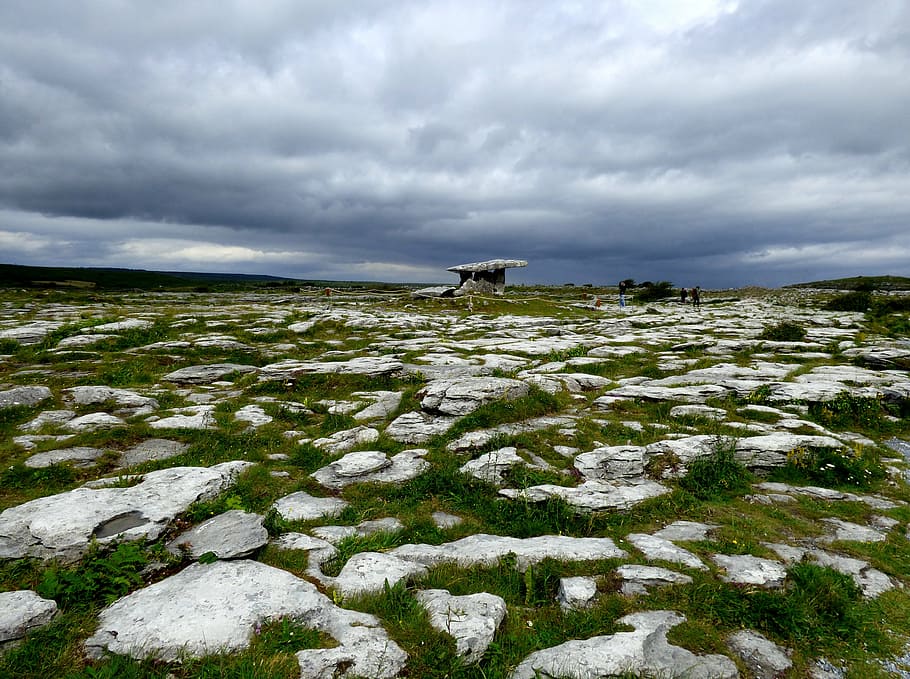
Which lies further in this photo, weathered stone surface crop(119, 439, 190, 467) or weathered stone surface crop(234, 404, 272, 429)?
weathered stone surface crop(234, 404, 272, 429)

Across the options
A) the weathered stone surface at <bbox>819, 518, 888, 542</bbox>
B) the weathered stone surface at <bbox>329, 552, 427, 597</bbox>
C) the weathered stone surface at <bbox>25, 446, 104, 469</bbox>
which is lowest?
the weathered stone surface at <bbox>819, 518, 888, 542</bbox>

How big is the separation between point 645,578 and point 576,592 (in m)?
0.79

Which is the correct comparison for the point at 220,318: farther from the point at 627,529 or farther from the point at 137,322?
the point at 627,529

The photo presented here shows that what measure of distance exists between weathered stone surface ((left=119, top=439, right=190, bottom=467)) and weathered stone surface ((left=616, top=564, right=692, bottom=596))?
747 cm

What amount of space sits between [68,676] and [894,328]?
31161 mm

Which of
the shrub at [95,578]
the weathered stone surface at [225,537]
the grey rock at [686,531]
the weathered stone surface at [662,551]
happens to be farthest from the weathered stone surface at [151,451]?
the grey rock at [686,531]

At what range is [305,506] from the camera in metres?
6.49

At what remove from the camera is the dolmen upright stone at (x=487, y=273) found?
4547cm

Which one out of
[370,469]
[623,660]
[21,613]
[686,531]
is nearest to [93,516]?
[21,613]

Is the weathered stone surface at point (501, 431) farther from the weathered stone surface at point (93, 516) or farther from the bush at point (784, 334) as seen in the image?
the bush at point (784, 334)

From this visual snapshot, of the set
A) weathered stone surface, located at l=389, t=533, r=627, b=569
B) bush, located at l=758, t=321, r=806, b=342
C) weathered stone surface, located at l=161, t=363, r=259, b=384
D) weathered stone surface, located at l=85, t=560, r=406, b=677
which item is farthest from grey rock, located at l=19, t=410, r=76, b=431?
bush, located at l=758, t=321, r=806, b=342

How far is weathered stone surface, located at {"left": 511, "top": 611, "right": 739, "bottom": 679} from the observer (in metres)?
3.55

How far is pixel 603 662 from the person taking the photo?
3.62m

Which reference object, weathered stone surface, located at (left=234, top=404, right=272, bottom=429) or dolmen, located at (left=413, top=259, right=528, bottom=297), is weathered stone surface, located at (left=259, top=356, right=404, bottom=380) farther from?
dolmen, located at (left=413, top=259, right=528, bottom=297)
